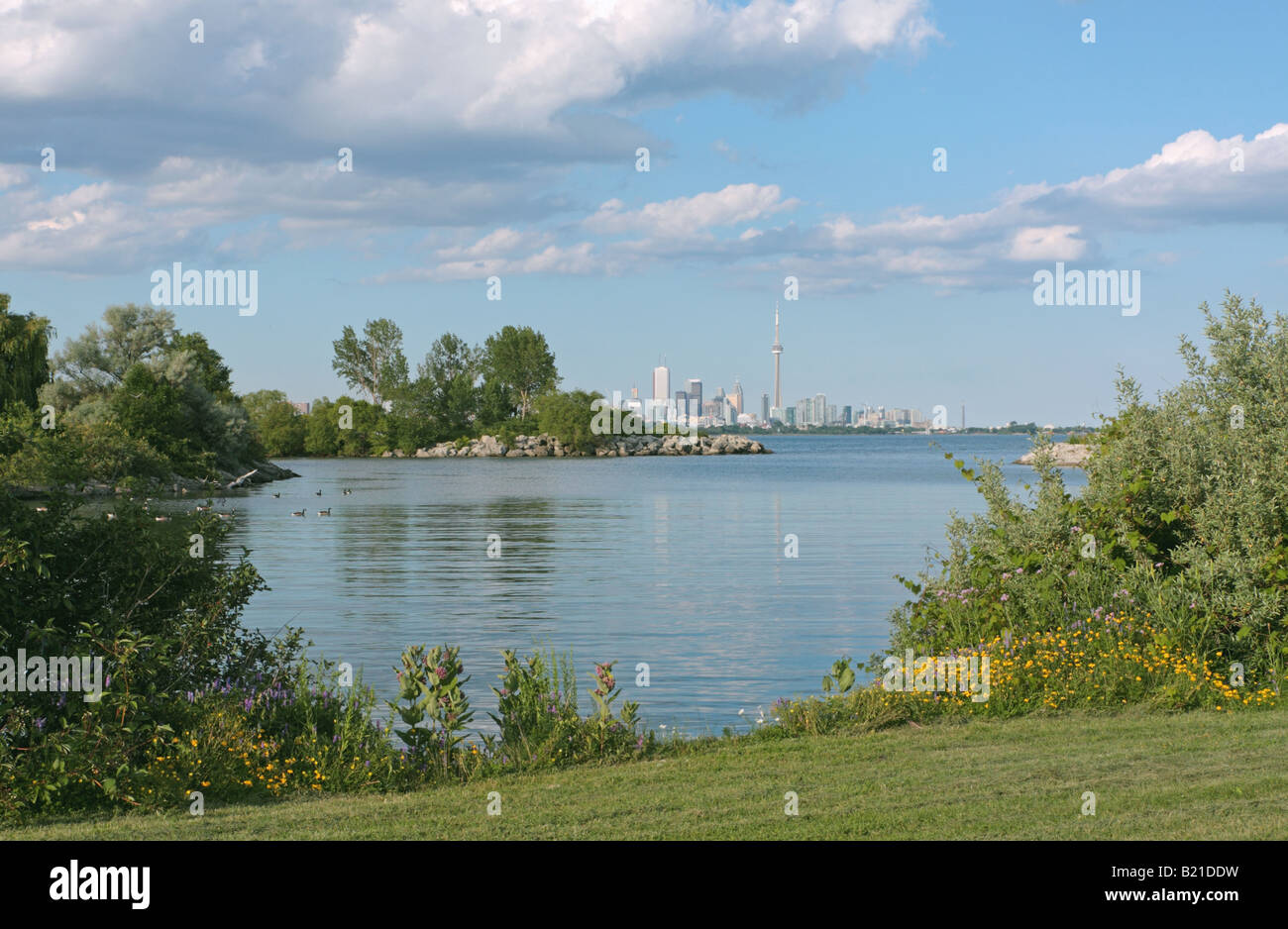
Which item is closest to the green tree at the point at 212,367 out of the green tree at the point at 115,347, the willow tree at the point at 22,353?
the green tree at the point at 115,347

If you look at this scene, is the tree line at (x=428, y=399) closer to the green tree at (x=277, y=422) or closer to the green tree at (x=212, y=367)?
the green tree at (x=277, y=422)

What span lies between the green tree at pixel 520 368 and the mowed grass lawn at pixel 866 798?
16409 cm

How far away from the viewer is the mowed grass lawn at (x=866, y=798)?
7.30 meters

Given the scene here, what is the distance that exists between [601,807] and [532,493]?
2416 inches

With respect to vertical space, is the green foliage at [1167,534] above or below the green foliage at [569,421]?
below

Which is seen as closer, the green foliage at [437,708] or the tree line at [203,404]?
the green foliage at [437,708]

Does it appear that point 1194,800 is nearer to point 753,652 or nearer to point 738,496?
point 753,652

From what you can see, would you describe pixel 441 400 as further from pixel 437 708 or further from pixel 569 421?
pixel 437 708

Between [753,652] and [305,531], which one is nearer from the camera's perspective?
[753,652]

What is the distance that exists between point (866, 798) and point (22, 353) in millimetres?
69008

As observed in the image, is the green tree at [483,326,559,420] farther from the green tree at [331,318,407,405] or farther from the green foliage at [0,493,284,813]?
the green foliage at [0,493,284,813]

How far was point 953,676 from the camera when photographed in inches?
448

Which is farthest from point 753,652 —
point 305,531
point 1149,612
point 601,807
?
point 305,531
